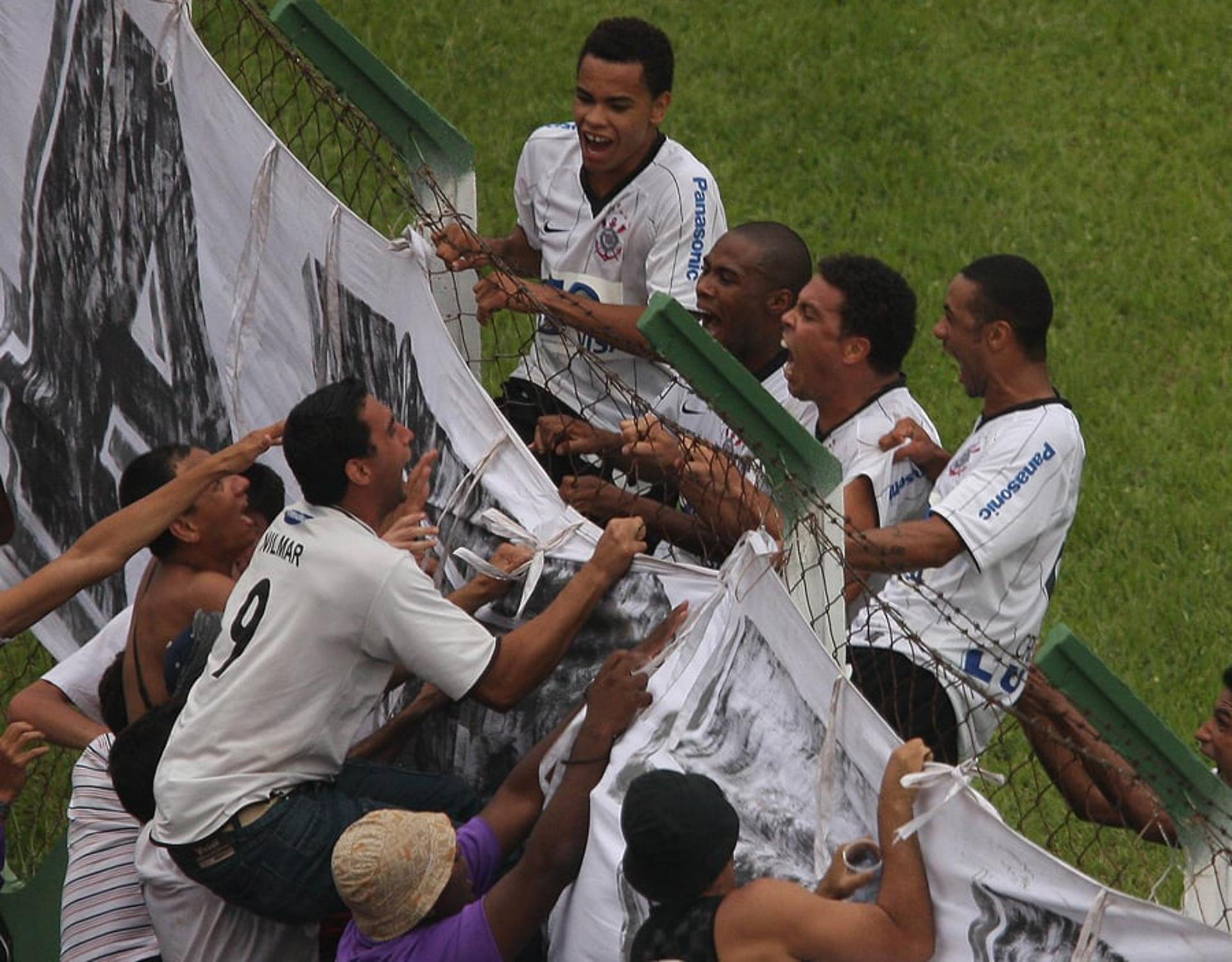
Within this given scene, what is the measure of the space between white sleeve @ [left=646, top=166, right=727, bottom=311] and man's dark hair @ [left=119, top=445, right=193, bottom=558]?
1.64m

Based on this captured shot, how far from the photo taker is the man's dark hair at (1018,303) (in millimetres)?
5633

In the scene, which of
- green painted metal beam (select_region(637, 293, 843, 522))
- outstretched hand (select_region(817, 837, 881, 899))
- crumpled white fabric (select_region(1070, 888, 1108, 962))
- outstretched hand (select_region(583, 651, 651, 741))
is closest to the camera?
crumpled white fabric (select_region(1070, 888, 1108, 962))

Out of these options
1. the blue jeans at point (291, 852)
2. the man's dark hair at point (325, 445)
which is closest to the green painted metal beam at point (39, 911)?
the blue jeans at point (291, 852)

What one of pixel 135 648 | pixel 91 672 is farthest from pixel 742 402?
pixel 91 672

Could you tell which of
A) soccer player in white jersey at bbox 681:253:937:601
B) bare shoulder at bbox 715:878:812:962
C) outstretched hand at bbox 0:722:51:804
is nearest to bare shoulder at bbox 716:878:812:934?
bare shoulder at bbox 715:878:812:962

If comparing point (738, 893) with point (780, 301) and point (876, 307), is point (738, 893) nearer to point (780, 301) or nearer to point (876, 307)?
point (876, 307)

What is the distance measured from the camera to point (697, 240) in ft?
22.0

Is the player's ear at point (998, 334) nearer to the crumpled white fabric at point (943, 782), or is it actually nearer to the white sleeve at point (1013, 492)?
the white sleeve at point (1013, 492)

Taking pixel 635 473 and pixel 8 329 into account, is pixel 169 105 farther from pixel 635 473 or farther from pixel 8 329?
pixel 635 473

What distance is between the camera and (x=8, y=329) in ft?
27.3

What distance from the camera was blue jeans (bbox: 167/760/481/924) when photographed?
4.98 meters

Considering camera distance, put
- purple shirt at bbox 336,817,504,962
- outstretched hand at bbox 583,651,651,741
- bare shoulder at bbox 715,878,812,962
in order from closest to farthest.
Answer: bare shoulder at bbox 715,878,812,962 < purple shirt at bbox 336,817,504,962 < outstretched hand at bbox 583,651,651,741

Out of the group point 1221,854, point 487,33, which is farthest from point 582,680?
point 487,33

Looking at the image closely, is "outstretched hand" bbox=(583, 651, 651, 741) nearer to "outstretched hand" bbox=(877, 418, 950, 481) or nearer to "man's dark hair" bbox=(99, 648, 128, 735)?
"outstretched hand" bbox=(877, 418, 950, 481)
